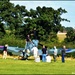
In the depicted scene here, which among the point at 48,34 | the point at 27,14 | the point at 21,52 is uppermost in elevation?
the point at 27,14

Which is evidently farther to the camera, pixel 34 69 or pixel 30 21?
pixel 30 21

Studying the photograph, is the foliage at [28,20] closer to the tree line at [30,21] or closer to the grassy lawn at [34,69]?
the tree line at [30,21]

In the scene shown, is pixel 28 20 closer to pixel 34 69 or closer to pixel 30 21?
pixel 30 21

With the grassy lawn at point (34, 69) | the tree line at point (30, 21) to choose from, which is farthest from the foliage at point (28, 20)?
the grassy lawn at point (34, 69)

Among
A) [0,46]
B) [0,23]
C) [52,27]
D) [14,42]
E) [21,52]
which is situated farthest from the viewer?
[52,27]

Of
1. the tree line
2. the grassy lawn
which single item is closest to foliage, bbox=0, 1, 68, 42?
the tree line

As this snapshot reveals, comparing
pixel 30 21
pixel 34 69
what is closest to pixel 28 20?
pixel 30 21

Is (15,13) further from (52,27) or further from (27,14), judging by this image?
(52,27)

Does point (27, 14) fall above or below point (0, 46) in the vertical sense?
above

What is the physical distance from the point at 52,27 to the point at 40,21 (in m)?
2.96

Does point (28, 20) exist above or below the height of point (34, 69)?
above

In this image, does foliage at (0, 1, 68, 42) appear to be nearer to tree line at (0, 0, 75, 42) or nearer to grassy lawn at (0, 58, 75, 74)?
tree line at (0, 0, 75, 42)

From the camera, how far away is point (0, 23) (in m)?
60.1

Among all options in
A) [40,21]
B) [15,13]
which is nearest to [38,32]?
[40,21]
